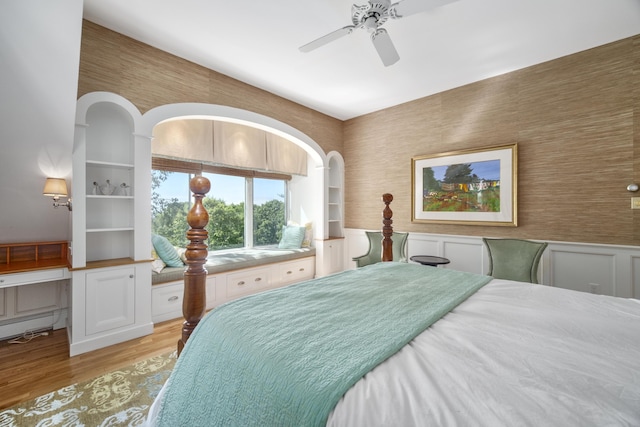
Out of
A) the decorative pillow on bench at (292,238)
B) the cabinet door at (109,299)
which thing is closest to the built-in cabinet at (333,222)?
the decorative pillow on bench at (292,238)

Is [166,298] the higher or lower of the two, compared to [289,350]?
lower

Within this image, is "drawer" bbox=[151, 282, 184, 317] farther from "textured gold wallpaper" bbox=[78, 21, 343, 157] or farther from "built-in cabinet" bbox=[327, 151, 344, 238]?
"built-in cabinet" bbox=[327, 151, 344, 238]

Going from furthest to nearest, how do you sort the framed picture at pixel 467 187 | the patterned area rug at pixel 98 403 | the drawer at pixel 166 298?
the framed picture at pixel 467 187, the drawer at pixel 166 298, the patterned area rug at pixel 98 403

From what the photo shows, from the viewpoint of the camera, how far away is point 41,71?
5.65 feet

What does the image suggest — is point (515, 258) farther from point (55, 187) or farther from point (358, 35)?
point (55, 187)

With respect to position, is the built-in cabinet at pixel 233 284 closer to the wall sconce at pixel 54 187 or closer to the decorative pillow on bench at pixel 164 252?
the decorative pillow on bench at pixel 164 252

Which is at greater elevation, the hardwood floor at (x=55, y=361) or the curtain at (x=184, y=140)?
the curtain at (x=184, y=140)

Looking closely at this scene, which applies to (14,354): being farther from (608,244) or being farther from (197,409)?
(608,244)

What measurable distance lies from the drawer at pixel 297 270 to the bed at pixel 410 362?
2.77 meters

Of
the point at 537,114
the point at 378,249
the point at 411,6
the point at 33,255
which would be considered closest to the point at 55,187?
the point at 33,255

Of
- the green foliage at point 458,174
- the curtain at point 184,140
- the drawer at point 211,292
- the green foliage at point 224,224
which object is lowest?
the drawer at point 211,292

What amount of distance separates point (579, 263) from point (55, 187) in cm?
514

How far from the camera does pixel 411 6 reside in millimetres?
1742

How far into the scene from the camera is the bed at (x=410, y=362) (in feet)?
2.14
